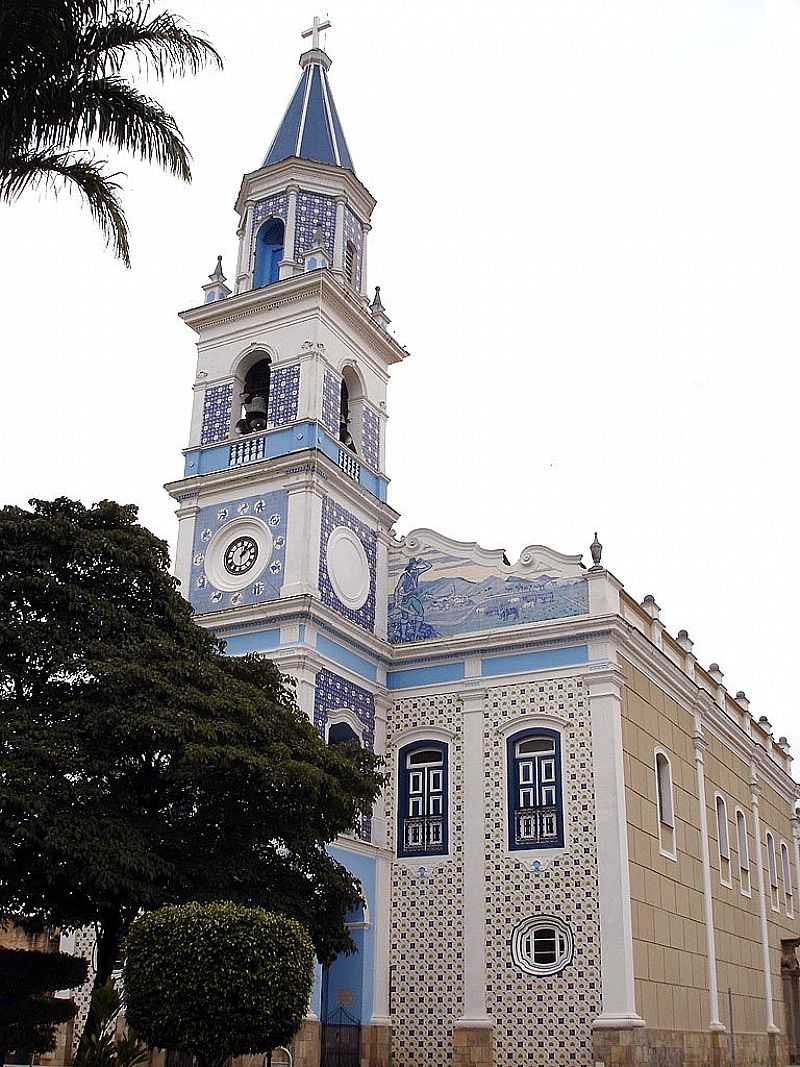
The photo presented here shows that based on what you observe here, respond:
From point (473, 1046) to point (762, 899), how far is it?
482 inches

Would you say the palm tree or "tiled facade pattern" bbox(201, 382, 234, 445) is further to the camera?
"tiled facade pattern" bbox(201, 382, 234, 445)

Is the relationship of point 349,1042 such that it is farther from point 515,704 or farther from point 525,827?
point 515,704

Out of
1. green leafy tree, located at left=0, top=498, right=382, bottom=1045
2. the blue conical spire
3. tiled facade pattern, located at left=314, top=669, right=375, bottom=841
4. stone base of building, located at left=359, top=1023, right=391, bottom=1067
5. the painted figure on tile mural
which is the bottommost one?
stone base of building, located at left=359, top=1023, right=391, bottom=1067

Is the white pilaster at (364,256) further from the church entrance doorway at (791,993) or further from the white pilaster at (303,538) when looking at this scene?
the church entrance doorway at (791,993)

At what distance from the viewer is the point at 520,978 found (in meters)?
21.2

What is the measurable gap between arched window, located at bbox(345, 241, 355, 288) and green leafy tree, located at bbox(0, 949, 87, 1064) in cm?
1708

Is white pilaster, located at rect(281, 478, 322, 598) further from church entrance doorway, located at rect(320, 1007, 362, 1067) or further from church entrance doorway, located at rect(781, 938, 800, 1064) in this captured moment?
church entrance doorway, located at rect(781, 938, 800, 1064)

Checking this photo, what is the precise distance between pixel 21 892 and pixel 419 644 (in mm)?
11952

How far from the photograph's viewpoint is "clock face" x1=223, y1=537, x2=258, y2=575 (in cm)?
2358

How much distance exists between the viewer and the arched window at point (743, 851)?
29.2 metres

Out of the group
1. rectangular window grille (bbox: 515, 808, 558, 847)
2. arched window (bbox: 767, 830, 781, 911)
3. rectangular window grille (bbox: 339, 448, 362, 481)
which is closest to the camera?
rectangular window grille (bbox: 515, 808, 558, 847)

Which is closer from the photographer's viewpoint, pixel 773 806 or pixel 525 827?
pixel 525 827

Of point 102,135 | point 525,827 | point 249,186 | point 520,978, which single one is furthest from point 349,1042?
point 249,186

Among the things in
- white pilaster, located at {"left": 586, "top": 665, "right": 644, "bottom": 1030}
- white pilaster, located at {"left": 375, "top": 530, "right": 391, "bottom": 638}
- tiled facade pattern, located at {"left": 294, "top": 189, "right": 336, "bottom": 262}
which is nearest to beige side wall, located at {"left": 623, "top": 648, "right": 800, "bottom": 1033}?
white pilaster, located at {"left": 586, "top": 665, "right": 644, "bottom": 1030}
